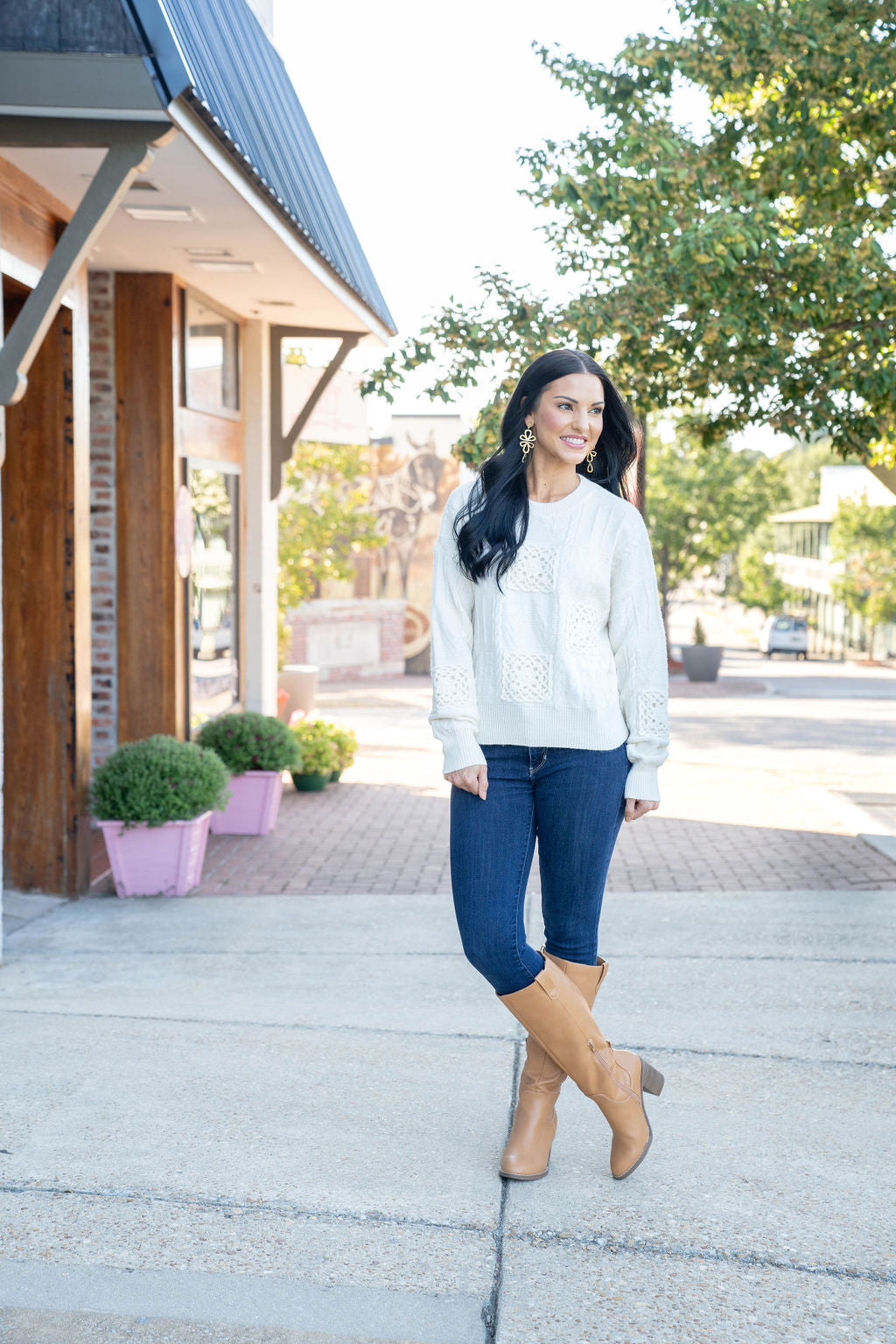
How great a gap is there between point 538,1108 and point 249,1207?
71 centimetres

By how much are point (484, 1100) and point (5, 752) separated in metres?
3.79

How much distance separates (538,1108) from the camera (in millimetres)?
3283

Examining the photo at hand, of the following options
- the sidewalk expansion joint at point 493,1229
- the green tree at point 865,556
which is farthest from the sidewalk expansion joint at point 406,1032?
the green tree at point 865,556

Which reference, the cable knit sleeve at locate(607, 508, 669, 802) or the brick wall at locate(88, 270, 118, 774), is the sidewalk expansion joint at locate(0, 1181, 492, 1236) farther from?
the brick wall at locate(88, 270, 118, 774)

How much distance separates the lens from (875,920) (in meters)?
6.20

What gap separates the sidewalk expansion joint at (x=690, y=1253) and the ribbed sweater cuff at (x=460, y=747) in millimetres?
1030

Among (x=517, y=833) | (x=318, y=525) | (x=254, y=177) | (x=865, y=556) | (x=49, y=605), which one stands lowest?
(x=517, y=833)

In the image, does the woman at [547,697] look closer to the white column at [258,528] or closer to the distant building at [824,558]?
the white column at [258,528]

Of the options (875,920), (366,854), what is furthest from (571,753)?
(366,854)

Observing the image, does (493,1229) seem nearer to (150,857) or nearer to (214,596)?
(150,857)

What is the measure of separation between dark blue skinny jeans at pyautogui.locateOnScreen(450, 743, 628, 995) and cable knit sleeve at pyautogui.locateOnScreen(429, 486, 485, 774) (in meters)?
0.10

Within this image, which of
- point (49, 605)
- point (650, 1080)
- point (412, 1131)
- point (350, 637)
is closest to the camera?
point (650, 1080)

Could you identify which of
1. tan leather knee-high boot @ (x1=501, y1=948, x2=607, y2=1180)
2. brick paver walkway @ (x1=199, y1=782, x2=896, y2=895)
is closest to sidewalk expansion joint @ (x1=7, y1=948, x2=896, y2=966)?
brick paver walkway @ (x1=199, y1=782, x2=896, y2=895)

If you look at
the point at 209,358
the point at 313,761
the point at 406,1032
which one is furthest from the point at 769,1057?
the point at 313,761
